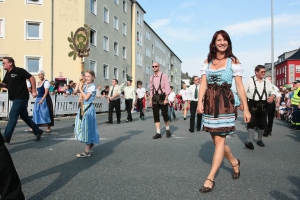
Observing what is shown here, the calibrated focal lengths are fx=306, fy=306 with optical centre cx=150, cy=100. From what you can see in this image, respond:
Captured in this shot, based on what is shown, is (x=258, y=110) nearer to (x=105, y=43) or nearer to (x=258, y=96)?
(x=258, y=96)

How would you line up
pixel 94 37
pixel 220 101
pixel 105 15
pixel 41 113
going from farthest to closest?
pixel 105 15 < pixel 94 37 < pixel 41 113 < pixel 220 101

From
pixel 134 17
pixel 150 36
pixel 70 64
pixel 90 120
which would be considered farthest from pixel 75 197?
pixel 150 36

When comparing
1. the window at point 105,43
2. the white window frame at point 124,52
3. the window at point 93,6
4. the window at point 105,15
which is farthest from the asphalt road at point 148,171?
the white window frame at point 124,52

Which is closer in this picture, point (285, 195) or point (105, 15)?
point (285, 195)

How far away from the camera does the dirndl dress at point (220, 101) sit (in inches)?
150

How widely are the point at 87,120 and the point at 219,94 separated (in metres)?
2.91

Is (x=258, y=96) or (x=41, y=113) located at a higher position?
(x=258, y=96)

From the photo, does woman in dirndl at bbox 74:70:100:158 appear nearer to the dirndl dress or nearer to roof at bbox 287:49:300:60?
the dirndl dress

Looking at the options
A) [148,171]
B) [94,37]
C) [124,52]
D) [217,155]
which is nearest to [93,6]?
[94,37]

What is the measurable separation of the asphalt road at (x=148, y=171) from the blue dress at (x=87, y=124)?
389 mm

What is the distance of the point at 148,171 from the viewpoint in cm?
460

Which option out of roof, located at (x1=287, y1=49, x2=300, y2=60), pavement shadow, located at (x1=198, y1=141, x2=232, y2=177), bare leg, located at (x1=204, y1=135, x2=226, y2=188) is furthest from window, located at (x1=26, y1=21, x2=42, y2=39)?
roof, located at (x1=287, y1=49, x2=300, y2=60)

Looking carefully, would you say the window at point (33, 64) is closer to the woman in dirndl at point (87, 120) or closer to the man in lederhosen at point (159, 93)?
the man in lederhosen at point (159, 93)

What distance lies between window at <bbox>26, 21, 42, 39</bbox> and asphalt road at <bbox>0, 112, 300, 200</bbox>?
22.3 metres
